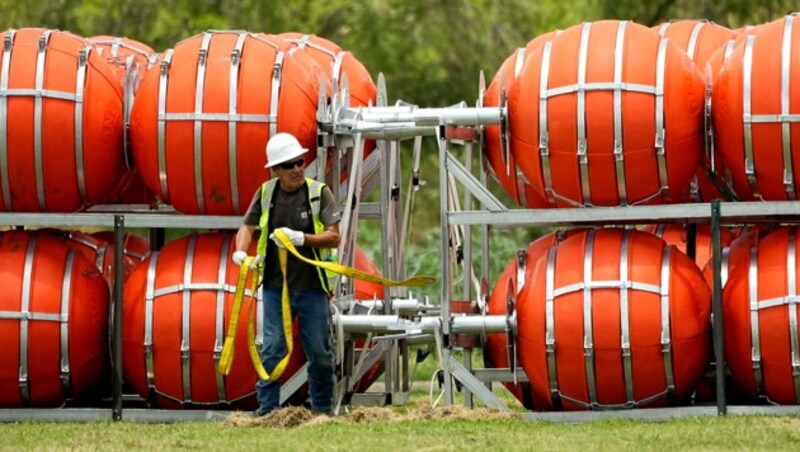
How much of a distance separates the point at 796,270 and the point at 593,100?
175 centimetres

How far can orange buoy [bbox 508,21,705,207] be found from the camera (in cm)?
1309

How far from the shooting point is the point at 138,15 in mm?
29078

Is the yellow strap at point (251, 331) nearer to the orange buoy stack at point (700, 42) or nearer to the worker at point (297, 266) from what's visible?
the worker at point (297, 266)

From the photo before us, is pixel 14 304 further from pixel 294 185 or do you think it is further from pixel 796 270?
pixel 796 270

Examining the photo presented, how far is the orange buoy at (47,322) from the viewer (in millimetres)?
13805

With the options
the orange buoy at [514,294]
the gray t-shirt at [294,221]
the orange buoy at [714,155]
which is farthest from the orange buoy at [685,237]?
the gray t-shirt at [294,221]

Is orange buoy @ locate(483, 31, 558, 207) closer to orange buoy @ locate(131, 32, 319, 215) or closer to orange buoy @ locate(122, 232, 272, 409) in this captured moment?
orange buoy @ locate(131, 32, 319, 215)

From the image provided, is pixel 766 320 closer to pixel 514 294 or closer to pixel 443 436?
pixel 514 294

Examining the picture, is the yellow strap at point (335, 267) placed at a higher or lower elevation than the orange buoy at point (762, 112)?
lower

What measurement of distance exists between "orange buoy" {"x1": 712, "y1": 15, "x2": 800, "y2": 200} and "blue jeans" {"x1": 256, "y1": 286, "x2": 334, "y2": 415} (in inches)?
117

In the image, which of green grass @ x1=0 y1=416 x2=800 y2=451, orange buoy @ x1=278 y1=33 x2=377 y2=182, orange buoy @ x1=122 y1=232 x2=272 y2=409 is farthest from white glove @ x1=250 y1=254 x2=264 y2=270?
orange buoy @ x1=278 y1=33 x2=377 y2=182

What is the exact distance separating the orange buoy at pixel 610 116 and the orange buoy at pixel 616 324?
0.43m

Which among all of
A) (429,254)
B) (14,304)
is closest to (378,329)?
(14,304)

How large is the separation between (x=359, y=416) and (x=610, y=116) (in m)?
2.64
